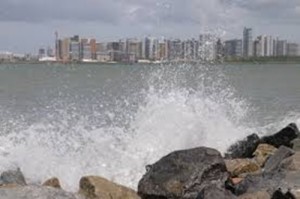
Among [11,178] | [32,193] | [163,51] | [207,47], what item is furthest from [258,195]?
[163,51]

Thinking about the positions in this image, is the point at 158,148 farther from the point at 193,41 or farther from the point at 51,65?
the point at 51,65

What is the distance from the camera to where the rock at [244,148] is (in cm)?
1382

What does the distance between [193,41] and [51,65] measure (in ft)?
252

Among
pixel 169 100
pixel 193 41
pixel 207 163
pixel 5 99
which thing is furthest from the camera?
pixel 5 99

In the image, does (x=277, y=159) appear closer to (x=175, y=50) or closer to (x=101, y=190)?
(x=101, y=190)

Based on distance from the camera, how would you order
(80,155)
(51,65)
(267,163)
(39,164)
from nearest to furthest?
(267,163) → (39,164) → (80,155) → (51,65)

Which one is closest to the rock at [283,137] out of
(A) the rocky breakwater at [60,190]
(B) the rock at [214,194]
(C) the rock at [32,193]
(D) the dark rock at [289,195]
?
(A) the rocky breakwater at [60,190]

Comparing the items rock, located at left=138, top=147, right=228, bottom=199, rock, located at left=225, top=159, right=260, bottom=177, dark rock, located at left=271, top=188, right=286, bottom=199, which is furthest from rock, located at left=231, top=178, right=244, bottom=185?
dark rock, located at left=271, top=188, right=286, bottom=199

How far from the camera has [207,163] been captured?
1012cm

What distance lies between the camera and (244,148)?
554 inches

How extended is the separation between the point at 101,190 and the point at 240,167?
112 inches

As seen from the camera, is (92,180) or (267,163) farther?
(267,163)

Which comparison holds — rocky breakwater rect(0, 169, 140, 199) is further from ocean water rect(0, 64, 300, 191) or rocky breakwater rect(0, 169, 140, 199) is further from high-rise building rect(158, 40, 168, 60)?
high-rise building rect(158, 40, 168, 60)

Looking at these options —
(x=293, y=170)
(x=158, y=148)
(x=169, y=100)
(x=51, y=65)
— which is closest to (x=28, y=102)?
(x=169, y=100)
